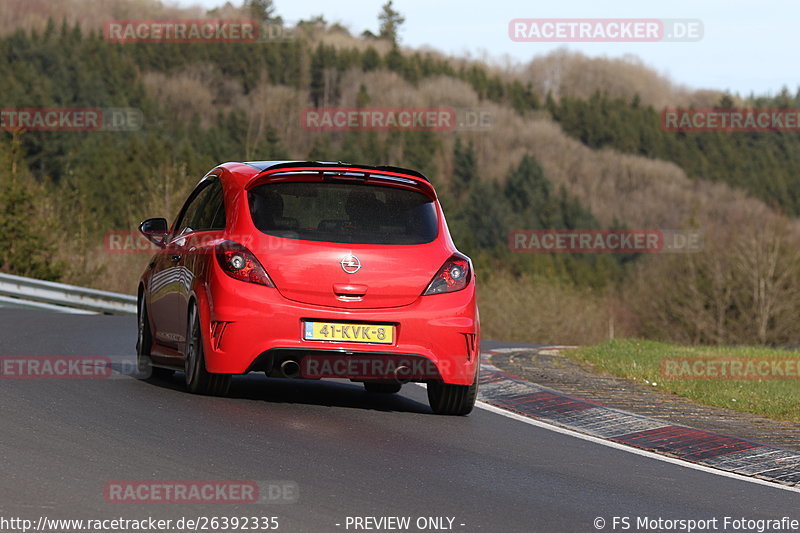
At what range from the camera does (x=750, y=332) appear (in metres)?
61.8

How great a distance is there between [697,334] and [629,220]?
312 ft

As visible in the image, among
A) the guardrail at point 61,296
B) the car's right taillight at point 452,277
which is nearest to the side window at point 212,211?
the car's right taillight at point 452,277

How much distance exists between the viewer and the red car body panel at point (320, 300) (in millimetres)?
8805

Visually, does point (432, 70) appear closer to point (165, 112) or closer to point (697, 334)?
point (165, 112)

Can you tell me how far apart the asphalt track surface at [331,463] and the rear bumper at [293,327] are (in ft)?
1.46

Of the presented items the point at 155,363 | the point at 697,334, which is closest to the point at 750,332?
the point at 697,334

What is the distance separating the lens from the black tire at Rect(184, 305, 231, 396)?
9.31m

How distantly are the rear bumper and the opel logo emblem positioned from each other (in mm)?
291
